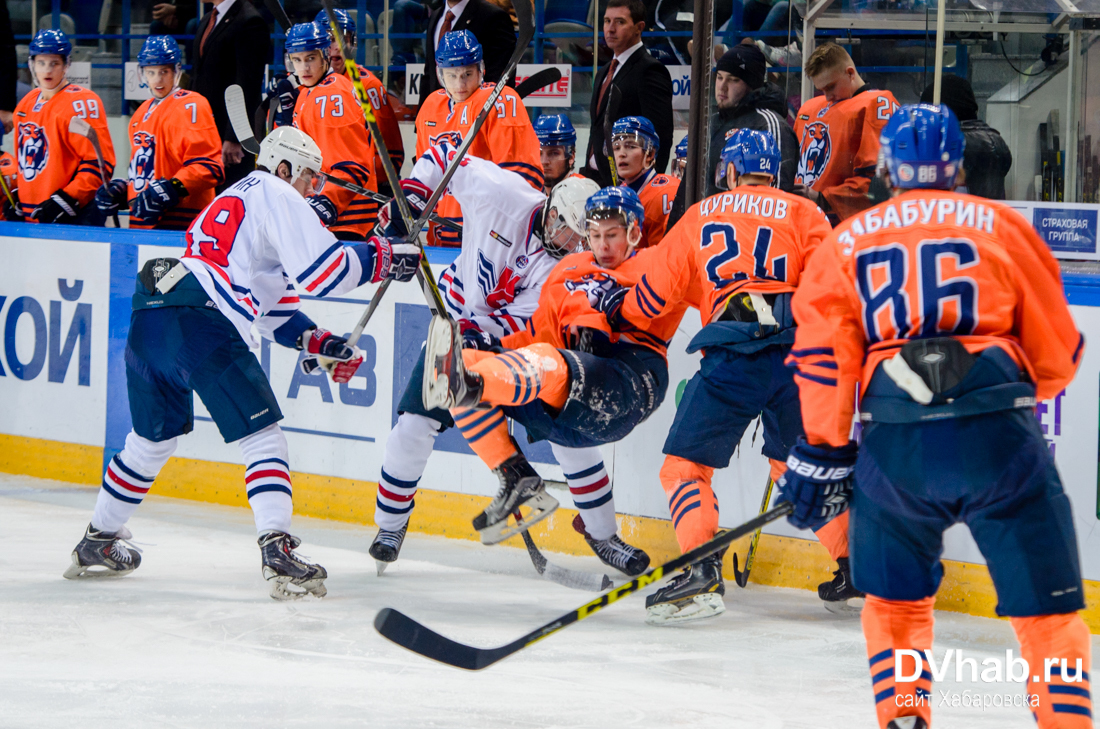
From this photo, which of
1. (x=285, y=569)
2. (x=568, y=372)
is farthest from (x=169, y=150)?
(x=568, y=372)

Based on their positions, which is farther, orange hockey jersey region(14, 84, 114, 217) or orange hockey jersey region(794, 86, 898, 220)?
orange hockey jersey region(14, 84, 114, 217)

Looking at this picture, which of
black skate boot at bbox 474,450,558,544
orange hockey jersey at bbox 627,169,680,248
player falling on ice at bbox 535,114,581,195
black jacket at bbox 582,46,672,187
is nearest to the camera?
black skate boot at bbox 474,450,558,544

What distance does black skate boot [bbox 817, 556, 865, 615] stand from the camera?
3627mm

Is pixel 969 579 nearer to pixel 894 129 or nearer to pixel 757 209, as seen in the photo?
pixel 757 209

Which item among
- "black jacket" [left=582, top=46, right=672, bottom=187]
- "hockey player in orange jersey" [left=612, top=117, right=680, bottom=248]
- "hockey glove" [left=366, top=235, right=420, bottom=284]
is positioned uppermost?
"black jacket" [left=582, top=46, right=672, bottom=187]

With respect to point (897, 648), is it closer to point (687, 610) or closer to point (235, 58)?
point (687, 610)

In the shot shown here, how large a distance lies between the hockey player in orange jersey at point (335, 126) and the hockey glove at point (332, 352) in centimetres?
124

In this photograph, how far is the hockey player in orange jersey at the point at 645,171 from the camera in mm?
4480

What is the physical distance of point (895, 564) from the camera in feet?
7.34

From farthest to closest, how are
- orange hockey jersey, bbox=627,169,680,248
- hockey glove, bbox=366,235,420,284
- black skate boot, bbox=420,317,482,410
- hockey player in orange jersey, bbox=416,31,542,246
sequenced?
hockey player in orange jersey, bbox=416,31,542,246
orange hockey jersey, bbox=627,169,680,248
hockey glove, bbox=366,235,420,284
black skate boot, bbox=420,317,482,410

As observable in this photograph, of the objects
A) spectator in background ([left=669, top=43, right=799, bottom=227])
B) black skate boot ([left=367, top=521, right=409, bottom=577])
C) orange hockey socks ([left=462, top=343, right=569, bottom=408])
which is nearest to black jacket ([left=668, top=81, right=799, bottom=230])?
spectator in background ([left=669, top=43, right=799, bottom=227])

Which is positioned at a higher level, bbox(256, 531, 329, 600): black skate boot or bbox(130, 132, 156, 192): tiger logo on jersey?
bbox(130, 132, 156, 192): tiger logo on jersey

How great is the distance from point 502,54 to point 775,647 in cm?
301

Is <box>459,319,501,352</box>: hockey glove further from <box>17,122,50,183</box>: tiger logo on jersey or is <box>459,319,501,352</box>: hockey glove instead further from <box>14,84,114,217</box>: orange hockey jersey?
<box>17,122,50,183</box>: tiger logo on jersey
